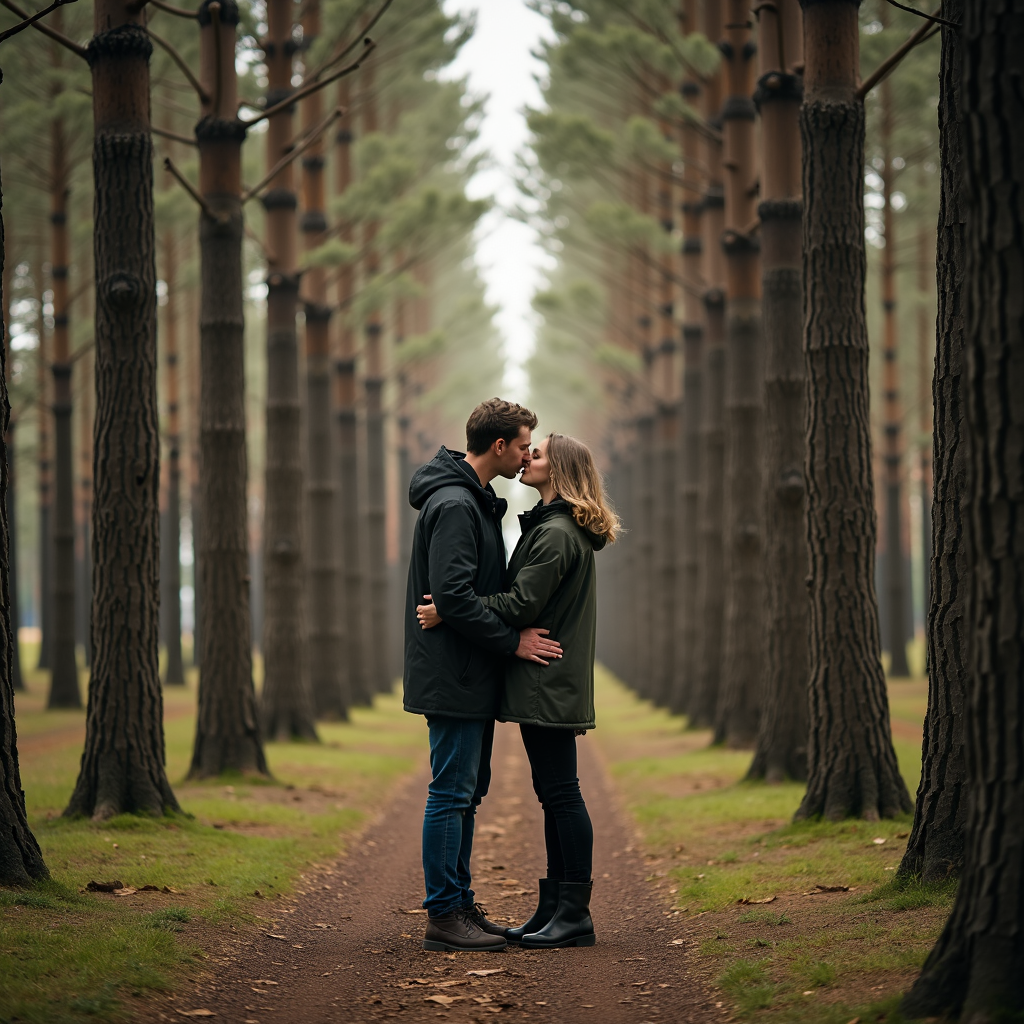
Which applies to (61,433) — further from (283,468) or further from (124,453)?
(124,453)

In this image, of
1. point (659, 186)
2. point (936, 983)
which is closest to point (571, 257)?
point (659, 186)

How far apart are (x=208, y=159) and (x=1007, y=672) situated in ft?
31.3

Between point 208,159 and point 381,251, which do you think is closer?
point 208,159

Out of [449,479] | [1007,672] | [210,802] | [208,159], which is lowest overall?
[210,802]

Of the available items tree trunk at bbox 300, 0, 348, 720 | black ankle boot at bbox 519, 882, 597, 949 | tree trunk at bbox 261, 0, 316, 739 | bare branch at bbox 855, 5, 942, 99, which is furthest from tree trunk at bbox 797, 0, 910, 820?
tree trunk at bbox 300, 0, 348, 720

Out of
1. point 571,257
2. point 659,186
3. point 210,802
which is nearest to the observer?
point 210,802

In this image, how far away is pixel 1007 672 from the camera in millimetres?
4000

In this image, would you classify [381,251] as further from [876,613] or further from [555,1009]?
[555,1009]

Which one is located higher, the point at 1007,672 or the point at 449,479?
the point at 449,479

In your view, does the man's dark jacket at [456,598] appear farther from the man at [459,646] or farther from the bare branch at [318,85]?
the bare branch at [318,85]

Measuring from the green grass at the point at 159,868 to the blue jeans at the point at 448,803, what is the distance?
104cm

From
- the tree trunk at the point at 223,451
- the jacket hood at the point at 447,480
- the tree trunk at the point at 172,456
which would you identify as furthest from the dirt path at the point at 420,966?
the tree trunk at the point at 172,456

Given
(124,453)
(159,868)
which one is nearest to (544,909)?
(159,868)

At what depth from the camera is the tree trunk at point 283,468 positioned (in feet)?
48.1
